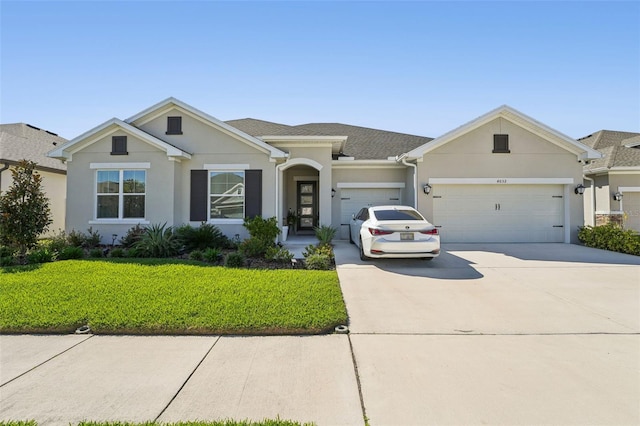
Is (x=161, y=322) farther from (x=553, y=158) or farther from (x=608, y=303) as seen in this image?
(x=553, y=158)

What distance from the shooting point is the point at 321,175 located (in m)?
12.6

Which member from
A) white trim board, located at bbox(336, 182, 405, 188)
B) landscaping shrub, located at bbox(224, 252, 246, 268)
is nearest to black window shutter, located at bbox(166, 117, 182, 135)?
landscaping shrub, located at bbox(224, 252, 246, 268)

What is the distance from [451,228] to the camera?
12508mm

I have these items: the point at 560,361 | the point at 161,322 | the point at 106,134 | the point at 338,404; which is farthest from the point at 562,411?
the point at 106,134

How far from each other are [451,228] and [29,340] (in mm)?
12207

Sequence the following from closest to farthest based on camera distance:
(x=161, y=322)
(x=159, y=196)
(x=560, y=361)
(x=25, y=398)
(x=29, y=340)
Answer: (x=25, y=398) < (x=560, y=361) < (x=29, y=340) < (x=161, y=322) < (x=159, y=196)

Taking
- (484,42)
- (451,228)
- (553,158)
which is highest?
(484,42)

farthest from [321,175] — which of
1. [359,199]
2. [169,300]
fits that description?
[169,300]

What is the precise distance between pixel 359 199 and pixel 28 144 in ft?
53.5

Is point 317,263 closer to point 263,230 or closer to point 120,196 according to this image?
point 263,230

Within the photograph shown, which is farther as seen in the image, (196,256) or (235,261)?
(196,256)

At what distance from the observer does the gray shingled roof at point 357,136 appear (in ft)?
45.7

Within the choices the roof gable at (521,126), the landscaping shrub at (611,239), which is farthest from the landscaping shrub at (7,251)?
the landscaping shrub at (611,239)

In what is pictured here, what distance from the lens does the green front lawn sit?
14.6ft
